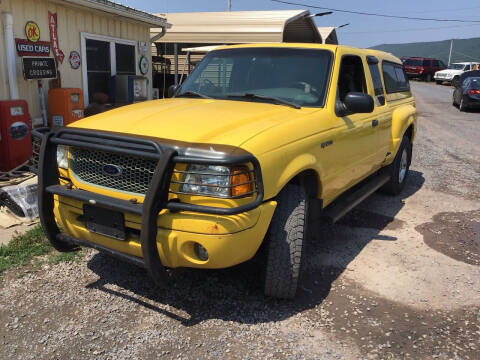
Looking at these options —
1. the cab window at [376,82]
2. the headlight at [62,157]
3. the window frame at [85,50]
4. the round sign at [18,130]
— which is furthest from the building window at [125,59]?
the headlight at [62,157]

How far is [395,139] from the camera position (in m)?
5.52

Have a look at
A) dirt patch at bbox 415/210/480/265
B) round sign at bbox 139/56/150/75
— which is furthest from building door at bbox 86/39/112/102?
dirt patch at bbox 415/210/480/265

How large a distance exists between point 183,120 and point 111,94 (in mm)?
7065

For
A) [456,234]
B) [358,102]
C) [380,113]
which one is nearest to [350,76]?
[380,113]

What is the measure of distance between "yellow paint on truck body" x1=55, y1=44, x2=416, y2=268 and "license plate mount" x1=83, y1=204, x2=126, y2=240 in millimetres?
55

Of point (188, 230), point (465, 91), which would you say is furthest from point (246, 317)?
point (465, 91)

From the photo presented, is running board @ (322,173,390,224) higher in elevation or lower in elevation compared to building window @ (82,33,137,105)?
lower

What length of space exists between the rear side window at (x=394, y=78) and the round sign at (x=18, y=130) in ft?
16.9

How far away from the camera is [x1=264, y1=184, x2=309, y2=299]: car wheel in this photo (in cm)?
309

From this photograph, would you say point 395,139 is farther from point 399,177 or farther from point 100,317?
point 100,317

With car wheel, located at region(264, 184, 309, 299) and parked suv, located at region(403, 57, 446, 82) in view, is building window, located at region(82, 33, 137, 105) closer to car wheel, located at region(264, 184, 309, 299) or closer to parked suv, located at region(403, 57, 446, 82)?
car wheel, located at region(264, 184, 309, 299)

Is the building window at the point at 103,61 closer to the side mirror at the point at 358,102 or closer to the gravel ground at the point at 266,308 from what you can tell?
the gravel ground at the point at 266,308

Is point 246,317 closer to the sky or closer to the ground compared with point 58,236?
closer to the ground

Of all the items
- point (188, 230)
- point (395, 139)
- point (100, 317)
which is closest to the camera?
point (188, 230)
